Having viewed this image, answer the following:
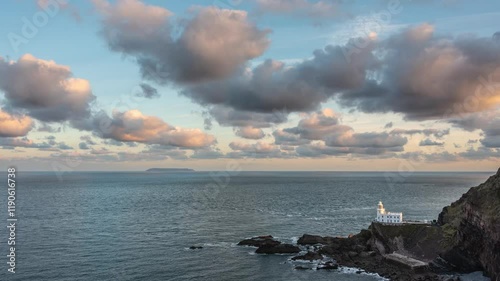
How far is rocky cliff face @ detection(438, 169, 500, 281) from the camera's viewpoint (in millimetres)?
63688

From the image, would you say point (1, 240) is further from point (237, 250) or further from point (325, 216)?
point (325, 216)

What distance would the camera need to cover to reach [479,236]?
6894 centimetres

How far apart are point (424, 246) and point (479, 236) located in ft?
66.4

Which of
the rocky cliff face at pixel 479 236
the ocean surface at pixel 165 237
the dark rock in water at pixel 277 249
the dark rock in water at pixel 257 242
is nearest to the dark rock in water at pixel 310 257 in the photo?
the ocean surface at pixel 165 237

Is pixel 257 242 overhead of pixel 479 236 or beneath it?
beneath

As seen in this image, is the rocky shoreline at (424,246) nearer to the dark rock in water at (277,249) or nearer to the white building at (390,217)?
the dark rock in water at (277,249)

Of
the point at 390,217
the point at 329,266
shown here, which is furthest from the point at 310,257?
the point at 390,217

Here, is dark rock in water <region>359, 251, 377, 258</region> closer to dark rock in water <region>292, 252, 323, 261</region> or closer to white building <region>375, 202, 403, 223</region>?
dark rock in water <region>292, 252, 323, 261</region>

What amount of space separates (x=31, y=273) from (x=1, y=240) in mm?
34578

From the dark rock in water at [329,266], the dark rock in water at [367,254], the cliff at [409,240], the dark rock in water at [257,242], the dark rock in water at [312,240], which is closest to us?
the dark rock in water at [329,266]

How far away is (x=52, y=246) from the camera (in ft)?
310

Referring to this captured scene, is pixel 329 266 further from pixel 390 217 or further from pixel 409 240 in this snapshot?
pixel 390 217

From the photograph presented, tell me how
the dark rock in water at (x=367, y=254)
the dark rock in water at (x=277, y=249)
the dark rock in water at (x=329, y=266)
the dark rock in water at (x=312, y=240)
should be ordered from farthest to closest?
the dark rock in water at (x=312, y=240) → the dark rock in water at (x=277, y=249) → the dark rock in water at (x=367, y=254) → the dark rock in water at (x=329, y=266)

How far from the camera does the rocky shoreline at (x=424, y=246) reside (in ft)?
221
